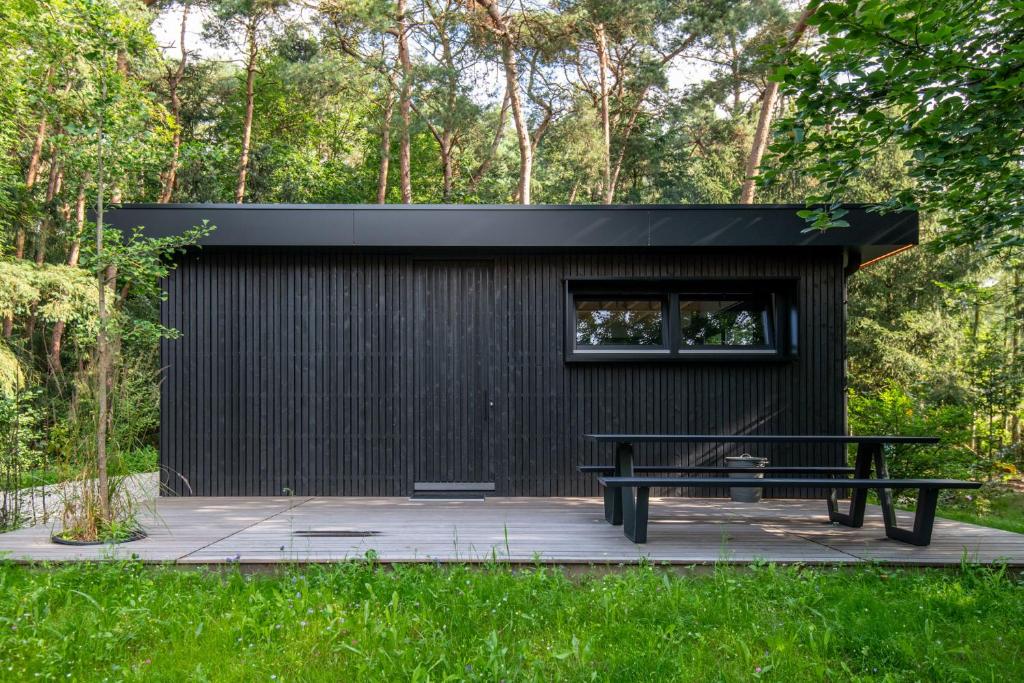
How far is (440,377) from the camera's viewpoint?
598 centimetres

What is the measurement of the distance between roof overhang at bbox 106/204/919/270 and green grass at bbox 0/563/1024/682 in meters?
3.11

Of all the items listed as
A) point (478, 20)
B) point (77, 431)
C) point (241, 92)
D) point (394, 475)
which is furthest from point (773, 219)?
point (241, 92)

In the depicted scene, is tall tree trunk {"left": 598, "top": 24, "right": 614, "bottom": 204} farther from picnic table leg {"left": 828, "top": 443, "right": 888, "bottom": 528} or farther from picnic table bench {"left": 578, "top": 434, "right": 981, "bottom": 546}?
picnic table leg {"left": 828, "top": 443, "right": 888, "bottom": 528}

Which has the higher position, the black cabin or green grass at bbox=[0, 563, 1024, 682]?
the black cabin

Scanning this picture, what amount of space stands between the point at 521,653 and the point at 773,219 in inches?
178

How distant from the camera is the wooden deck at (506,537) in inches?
139

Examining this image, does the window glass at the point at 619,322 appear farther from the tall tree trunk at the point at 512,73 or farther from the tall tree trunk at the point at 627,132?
the tall tree trunk at the point at 627,132

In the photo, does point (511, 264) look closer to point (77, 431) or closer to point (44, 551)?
point (77, 431)

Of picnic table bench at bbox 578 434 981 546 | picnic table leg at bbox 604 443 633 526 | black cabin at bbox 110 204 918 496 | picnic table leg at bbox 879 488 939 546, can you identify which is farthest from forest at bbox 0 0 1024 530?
picnic table leg at bbox 604 443 633 526

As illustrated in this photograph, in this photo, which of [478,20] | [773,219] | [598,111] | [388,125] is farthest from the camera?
[598,111]

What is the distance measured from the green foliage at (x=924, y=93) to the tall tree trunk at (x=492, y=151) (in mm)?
10776

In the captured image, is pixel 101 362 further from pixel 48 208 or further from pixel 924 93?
pixel 48 208

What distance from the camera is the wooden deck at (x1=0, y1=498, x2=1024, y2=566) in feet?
11.6

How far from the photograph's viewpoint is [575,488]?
5934 millimetres
